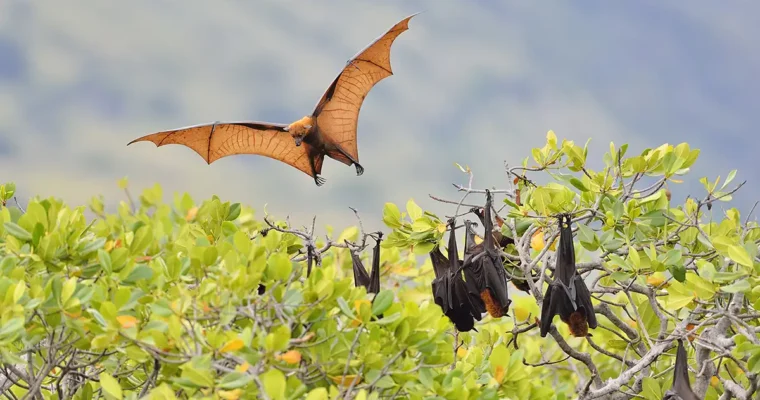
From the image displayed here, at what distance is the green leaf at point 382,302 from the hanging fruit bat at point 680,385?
2986 millimetres

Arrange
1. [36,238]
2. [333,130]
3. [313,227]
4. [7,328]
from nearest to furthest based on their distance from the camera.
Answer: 1. [7,328]
2. [36,238]
3. [313,227]
4. [333,130]

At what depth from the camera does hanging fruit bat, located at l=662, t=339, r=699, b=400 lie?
20.0ft

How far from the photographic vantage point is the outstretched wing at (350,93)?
412 inches

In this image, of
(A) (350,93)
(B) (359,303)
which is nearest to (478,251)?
(B) (359,303)

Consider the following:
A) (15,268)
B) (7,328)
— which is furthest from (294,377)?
(15,268)

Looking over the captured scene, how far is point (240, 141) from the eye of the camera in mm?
11617

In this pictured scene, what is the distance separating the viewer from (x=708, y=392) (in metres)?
7.82

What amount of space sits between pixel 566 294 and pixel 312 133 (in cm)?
565

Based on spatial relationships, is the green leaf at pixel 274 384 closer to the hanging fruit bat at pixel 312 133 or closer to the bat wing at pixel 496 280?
the bat wing at pixel 496 280

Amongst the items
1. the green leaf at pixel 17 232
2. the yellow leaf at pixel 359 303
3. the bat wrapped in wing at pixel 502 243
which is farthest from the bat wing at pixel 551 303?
the green leaf at pixel 17 232

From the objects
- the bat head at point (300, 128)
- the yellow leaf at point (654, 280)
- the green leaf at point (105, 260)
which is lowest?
the green leaf at point (105, 260)

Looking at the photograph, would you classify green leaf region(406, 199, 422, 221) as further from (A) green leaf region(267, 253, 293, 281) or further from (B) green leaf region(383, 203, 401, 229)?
(A) green leaf region(267, 253, 293, 281)

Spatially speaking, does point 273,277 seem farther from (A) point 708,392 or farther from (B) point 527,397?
(A) point 708,392

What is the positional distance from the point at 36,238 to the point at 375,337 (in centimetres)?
231
